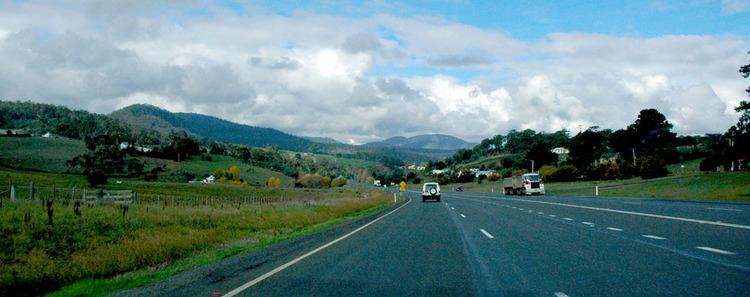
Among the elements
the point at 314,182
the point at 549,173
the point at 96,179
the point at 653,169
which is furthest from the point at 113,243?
the point at 314,182

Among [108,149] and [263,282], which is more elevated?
[108,149]

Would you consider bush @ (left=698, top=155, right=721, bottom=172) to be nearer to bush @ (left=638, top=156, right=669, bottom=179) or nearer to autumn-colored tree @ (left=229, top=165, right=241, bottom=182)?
bush @ (left=638, top=156, right=669, bottom=179)

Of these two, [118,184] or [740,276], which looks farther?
[118,184]

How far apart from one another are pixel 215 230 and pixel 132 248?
22.8 ft

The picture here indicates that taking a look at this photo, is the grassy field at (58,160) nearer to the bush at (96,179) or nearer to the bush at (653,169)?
the bush at (96,179)

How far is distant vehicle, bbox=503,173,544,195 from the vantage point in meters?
64.9

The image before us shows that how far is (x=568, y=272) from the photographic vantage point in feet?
32.2

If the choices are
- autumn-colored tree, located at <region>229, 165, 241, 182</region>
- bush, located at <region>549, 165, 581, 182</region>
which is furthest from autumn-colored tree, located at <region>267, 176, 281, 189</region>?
bush, located at <region>549, 165, 581, 182</region>

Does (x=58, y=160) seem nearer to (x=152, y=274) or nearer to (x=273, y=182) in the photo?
(x=273, y=182)

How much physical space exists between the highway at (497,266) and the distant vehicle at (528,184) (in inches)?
1896

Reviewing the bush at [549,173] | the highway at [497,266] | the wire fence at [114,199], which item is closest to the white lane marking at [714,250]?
the highway at [497,266]

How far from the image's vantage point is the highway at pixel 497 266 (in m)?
8.41

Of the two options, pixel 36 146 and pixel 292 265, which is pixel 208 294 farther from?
pixel 36 146

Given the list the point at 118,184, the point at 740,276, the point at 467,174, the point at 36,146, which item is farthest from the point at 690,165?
the point at 36,146
